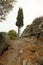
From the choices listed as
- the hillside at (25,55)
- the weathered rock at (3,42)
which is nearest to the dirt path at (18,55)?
the hillside at (25,55)

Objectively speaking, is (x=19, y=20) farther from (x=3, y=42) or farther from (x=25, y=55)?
(x=25, y=55)

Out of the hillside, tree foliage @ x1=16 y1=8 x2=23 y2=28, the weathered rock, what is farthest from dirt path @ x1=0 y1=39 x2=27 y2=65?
tree foliage @ x1=16 y1=8 x2=23 y2=28

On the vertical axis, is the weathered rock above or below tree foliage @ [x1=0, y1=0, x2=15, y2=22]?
below

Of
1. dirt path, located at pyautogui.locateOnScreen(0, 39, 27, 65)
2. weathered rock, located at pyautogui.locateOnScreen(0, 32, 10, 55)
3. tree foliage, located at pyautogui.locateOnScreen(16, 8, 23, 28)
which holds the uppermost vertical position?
tree foliage, located at pyautogui.locateOnScreen(16, 8, 23, 28)

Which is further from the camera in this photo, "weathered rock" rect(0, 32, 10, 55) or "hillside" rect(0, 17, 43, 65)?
"weathered rock" rect(0, 32, 10, 55)

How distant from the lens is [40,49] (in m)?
31.3

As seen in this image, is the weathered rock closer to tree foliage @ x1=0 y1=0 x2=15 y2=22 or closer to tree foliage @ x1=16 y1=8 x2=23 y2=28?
tree foliage @ x1=0 y1=0 x2=15 y2=22

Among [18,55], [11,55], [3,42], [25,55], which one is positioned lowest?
[11,55]

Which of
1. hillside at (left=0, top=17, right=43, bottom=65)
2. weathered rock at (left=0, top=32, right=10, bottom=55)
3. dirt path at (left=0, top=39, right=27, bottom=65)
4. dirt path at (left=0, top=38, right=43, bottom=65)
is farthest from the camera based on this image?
weathered rock at (left=0, top=32, right=10, bottom=55)

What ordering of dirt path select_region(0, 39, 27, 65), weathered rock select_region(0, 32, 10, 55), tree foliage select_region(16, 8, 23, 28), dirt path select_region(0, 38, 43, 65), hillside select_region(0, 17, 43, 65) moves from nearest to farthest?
1. hillside select_region(0, 17, 43, 65)
2. dirt path select_region(0, 38, 43, 65)
3. dirt path select_region(0, 39, 27, 65)
4. weathered rock select_region(0, 32, 10, 55)
5. tree foliage select_region(16, 8, 23, 28)

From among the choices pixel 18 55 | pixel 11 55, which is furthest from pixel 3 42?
pixel 18 55

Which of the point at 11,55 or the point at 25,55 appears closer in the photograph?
the point at 25,55

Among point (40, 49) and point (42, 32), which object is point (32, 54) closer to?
point (40, 49)

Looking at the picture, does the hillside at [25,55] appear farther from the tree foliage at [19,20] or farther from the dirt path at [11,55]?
the tree foliage at [19,20]
